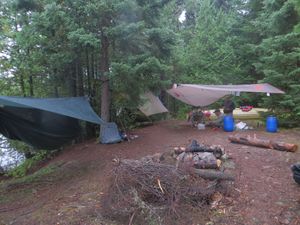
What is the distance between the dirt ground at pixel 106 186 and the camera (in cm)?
352

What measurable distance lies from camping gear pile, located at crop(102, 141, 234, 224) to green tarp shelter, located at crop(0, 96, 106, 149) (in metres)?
1.52

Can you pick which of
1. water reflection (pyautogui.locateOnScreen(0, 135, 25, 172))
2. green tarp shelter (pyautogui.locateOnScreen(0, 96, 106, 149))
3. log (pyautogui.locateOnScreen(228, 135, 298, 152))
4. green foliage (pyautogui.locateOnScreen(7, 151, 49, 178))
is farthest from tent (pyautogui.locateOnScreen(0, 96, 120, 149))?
water reflection (pyautogui.locateOnScreen(0, 135, 25, 172))

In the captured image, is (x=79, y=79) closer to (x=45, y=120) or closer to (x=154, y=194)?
(x=45, y=120)

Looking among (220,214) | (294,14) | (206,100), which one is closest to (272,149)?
(220,214)

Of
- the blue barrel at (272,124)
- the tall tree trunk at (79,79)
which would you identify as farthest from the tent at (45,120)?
the blue barrel at (272,124)

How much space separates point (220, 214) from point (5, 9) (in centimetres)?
807

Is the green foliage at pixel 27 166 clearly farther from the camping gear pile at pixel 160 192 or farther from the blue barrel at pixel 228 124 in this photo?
the blue barrel at pixel 228 124

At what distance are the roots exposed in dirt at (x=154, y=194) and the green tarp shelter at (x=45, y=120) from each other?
1.57 metres

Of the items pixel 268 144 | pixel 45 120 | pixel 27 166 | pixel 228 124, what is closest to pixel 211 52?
pixel 228 124

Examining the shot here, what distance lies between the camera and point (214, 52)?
1303 centimetres

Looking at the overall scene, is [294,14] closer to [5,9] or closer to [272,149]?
[272,149]

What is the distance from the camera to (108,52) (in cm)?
708

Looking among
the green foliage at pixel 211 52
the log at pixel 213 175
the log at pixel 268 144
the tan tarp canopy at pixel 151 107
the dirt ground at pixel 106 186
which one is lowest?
the dirt ground at pixel 106 186

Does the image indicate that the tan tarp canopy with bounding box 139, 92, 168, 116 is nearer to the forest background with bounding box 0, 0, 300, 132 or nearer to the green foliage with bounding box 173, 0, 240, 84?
the forest background with bounding box 0, 0, 300, 132
